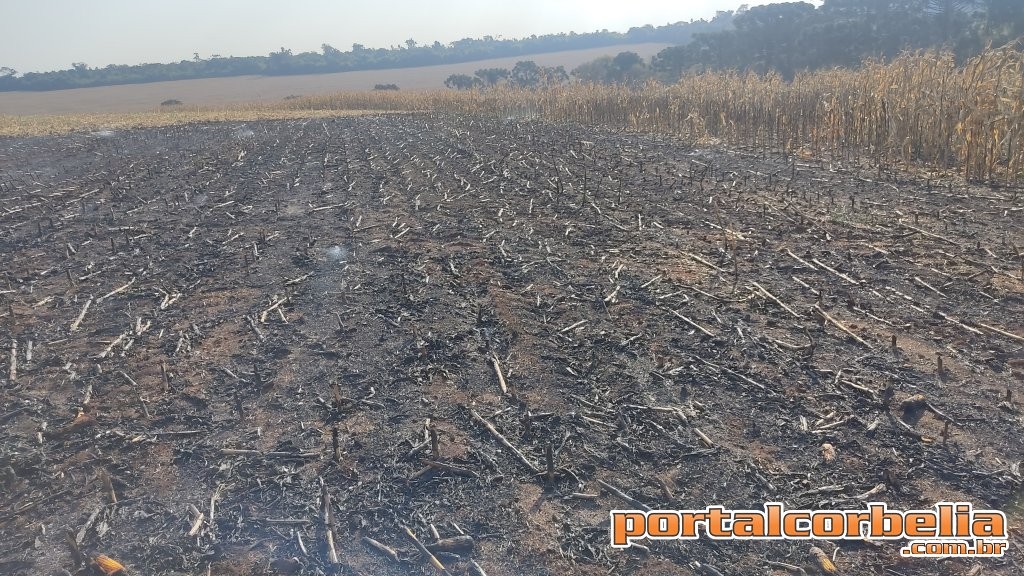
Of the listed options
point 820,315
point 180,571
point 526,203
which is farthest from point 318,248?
point 820,315

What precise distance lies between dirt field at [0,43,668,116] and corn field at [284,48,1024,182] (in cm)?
5150

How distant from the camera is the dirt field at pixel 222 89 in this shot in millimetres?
63250

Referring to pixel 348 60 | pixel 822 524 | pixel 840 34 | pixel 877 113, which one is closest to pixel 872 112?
pixel 877 113

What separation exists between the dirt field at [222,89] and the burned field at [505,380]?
57462 millimetres

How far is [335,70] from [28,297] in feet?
361

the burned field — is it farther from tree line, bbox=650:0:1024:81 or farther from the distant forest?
tree line, bbox=650:0:1024:81

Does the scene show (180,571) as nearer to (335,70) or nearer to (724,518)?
(724,518)

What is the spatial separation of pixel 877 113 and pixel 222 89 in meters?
86.9

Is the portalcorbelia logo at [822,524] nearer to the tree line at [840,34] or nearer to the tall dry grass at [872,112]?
the tall dry grass at [872,112]

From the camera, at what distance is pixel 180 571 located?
119 inches

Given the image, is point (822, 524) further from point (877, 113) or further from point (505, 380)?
point (877, 113)

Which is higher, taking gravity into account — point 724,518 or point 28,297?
point 28,297

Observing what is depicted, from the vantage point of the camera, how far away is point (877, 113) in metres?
11.4

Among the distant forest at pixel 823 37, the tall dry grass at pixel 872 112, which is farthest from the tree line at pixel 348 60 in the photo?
the tall dry grass at pixel 872 112
